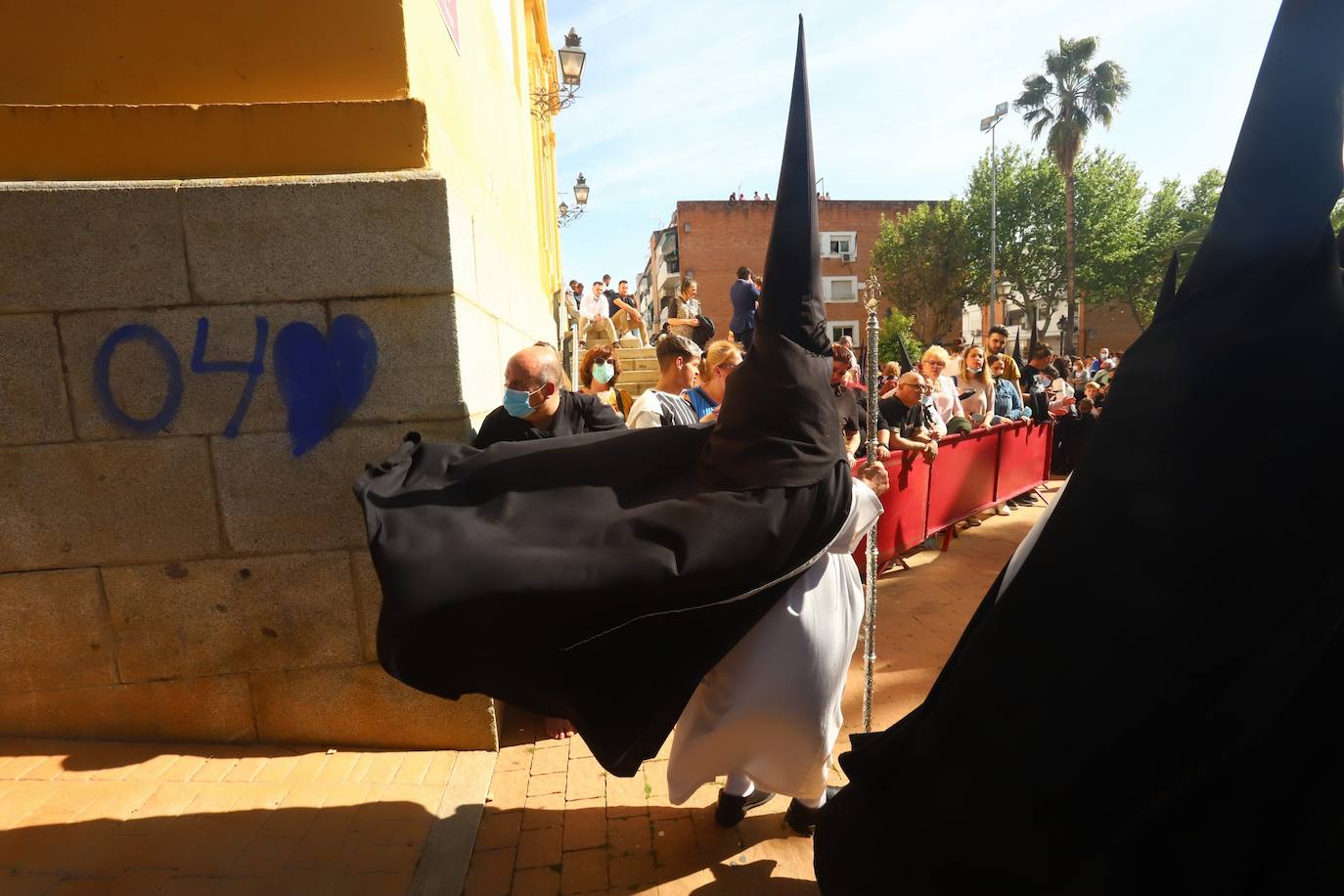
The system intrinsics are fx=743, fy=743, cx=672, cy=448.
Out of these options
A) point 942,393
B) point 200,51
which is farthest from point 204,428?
point 942,393

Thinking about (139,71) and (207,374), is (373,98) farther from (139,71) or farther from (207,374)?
(207,374)

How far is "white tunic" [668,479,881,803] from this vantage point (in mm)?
2541

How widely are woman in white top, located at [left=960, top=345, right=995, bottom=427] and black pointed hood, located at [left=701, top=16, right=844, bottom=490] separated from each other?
6.43 meters

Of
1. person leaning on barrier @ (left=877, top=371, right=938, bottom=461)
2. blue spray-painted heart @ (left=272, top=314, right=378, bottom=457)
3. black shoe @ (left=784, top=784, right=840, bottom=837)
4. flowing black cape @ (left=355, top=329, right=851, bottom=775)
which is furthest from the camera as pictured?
person leaning on barrier @ (left=877, top=371, right=938, bottom=461)

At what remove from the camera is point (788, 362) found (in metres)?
2.37

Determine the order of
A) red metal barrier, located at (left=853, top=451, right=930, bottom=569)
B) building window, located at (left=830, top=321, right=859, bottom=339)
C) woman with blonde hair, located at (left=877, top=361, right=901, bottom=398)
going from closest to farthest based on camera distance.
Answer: red metal barrier, located at (left=853, top=451, right=930, bottom=569)
woman with blonde hair, located at (left=877, top=361, right=901, bottom=398)
building window, located at (left=830, top=321, right=859, bottom=339)

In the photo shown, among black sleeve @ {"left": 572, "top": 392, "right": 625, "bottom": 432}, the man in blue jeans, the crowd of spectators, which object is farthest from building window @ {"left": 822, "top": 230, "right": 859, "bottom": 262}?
black sleeve @ {"left": 572, "top": 392, "right": 625, "bottom": 432}

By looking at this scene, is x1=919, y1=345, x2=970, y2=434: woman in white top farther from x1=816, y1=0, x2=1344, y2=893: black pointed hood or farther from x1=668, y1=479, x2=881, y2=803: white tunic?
x1=816, y1=0, x2=1344, y2=893: black pointed hood

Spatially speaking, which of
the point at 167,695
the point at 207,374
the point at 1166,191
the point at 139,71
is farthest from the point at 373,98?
the point at 1166,191

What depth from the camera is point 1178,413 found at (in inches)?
61.4

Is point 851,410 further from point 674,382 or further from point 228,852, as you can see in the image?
point 228,852

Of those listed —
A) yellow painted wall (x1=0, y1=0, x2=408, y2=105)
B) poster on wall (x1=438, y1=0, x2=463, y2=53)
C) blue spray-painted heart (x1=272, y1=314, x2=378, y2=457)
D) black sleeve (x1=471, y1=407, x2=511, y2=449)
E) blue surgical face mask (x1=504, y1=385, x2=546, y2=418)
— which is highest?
poster on wall (x1=438, y1=0, x2=463, y2=53)

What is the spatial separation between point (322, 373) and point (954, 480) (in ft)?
19.5

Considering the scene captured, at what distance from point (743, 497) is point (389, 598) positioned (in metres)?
1.10
